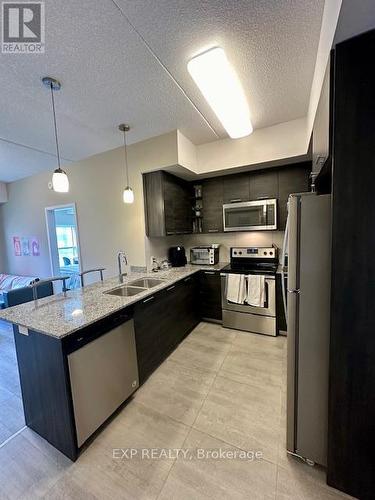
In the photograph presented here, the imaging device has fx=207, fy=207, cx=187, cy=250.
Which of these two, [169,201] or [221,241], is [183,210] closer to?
[169,201]

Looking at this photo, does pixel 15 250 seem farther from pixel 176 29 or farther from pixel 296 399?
pixel 296 399

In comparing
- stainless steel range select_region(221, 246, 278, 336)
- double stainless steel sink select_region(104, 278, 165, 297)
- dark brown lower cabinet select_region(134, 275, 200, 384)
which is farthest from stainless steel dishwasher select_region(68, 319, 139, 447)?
stainless steel range select_region(221, 246, 278, 336)

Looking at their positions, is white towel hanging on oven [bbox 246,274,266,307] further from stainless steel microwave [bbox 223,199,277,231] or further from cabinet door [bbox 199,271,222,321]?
stainless steel microwave [bbox 223,199,277,231]

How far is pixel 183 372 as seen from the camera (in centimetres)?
218

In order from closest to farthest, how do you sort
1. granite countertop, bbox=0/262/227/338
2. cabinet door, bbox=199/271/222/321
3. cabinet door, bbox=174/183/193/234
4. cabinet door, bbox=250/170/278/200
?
granite countertop, bbox=0/262/227/338 < cabinet door, bbox=250/170/278/200 < cabinet door, bbox=199/271/222/321 < cabinet door, bbox=174/183/193/234

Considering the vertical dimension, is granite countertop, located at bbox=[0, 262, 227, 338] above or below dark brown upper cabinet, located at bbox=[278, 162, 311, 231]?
below

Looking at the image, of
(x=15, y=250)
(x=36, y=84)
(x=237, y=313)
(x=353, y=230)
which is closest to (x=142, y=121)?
(x=36, y=84)

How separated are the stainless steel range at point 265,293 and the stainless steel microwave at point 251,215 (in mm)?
355

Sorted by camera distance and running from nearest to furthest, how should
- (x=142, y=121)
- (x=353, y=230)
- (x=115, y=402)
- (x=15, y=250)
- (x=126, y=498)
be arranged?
(x=353, y=230) → (x=126, y=498) → (x=115, y=402) → (x=142, y=121) → (x=15, y=250)

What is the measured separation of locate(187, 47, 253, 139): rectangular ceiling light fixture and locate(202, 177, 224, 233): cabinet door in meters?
1.24

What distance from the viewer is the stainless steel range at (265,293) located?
2775 mm

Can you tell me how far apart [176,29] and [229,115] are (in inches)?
35.1

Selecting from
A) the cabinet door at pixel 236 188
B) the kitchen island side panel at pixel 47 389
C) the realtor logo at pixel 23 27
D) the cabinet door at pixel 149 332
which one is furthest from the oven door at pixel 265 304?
the realtor logo at pixel 23 27

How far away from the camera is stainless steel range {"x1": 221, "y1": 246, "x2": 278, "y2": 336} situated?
278 centimetres
